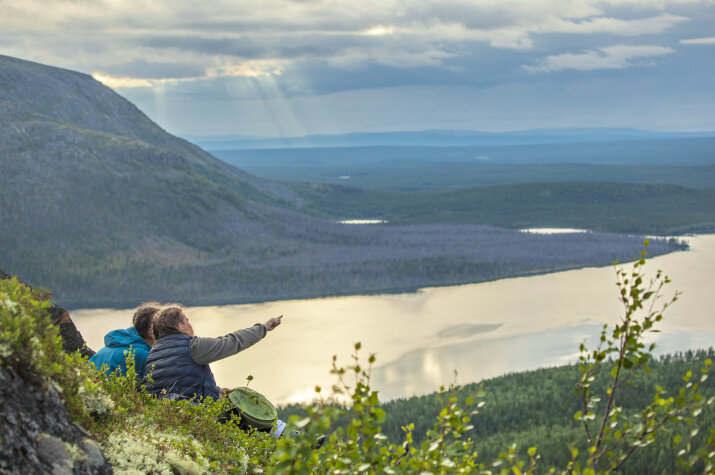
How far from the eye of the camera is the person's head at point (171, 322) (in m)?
10.9

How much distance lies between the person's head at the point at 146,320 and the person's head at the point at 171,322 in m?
0.73

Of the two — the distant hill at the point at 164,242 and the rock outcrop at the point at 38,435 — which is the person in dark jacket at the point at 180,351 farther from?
the distant hill at the point at 164,242

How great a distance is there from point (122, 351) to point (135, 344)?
21 cm

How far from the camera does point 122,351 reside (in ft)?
39.0

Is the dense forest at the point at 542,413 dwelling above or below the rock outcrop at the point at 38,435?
below

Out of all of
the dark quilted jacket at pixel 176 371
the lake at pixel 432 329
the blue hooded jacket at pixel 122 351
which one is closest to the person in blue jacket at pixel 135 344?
the blue hooded jacket at pixel 122 351

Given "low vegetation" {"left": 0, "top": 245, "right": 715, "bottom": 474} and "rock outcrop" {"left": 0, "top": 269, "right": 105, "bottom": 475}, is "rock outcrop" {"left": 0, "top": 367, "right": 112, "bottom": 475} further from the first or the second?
"low vegetation" {"left": 0, "top": 245, "right": 715, "bottom": 474}

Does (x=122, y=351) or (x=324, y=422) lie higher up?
(x=324, y=422)

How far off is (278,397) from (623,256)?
121081 mm

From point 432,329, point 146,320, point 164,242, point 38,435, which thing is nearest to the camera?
point 38,435

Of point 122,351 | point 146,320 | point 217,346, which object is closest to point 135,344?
point 122,351

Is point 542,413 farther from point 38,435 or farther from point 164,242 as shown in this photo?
point 164,242

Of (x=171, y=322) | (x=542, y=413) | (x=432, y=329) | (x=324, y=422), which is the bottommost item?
(x=432, y=329)

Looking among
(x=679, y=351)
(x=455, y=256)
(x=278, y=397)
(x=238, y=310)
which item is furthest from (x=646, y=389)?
(x=455, y=256)
